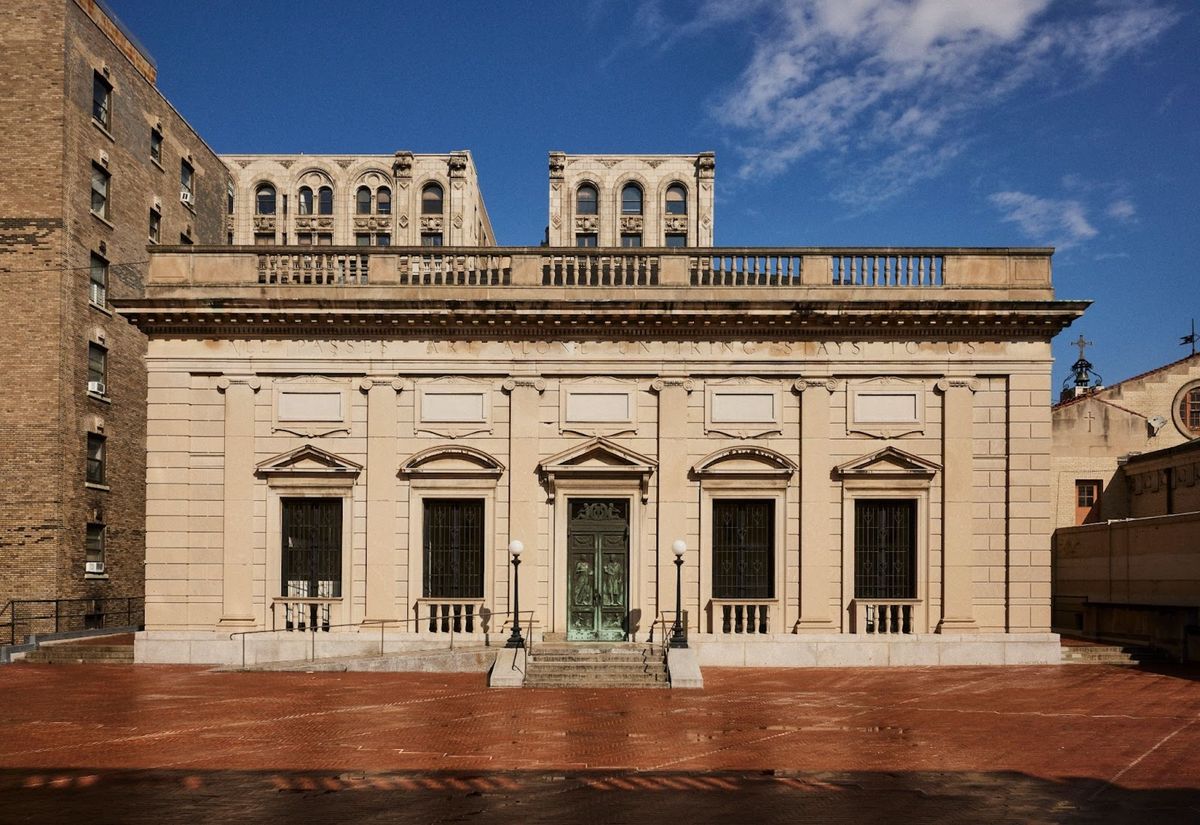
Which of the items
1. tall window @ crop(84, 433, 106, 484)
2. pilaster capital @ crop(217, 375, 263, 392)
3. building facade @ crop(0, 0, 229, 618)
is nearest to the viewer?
pilaster capital @ crop(217, 375, 263, 392)

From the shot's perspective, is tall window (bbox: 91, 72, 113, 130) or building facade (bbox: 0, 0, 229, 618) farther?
tall window (bbox: 91, 72, 113, 130)

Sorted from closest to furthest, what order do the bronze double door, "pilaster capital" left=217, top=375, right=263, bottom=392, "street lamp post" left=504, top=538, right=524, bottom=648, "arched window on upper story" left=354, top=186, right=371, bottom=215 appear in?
"street lamp post" left=504, top=538, right=524, bottom=648 < the bronze double door < "pilaster capital" left=217, top=375, right=263, bottom=392 < "arched window on upper story" left=354, top=186, right=371, bottom=215

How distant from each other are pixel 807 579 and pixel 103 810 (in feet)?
53.7

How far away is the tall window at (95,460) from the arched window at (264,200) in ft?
101

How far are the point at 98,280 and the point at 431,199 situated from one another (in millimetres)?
29327

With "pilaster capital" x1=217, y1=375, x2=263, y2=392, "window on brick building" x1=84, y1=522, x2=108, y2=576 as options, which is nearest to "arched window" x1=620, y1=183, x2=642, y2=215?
"window on brick building" x1=84, y1=522, x2=108, y2=576

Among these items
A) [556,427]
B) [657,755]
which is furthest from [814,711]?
[556,427]

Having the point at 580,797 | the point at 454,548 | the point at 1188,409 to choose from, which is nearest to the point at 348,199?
Result: the point at 454,548

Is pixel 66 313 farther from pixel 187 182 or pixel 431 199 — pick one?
pixel 431 199

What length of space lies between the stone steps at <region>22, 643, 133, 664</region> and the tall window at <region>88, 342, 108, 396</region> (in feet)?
32.8

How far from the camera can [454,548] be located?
23.5m

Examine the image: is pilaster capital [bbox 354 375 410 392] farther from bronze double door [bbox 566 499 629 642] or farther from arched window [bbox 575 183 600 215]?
arched window [bbox 575 183 600 215]

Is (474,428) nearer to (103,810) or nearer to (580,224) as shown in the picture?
(103,810)

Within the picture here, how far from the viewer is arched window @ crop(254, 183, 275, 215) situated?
194ft
